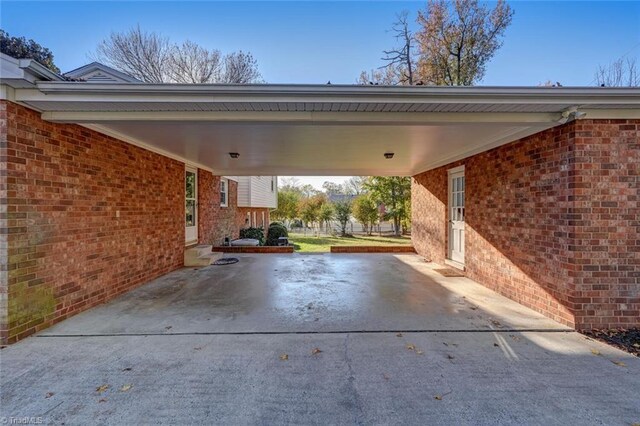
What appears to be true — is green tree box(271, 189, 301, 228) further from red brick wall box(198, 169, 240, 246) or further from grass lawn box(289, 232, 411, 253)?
red brick wall box(198, 169, 240, 246)

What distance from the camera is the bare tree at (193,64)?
49.3 feet

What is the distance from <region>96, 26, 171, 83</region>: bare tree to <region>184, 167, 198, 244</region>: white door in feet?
28.2

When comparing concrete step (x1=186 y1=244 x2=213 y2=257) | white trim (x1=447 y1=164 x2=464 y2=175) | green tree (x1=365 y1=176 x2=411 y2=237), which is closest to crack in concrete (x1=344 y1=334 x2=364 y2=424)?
white trim (x1=447 y1=164 x2=464 y2=175)

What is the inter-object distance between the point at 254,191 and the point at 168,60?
26.1 ft

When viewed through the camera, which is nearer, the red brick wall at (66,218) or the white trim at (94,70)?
the red brick wall at (66,218)

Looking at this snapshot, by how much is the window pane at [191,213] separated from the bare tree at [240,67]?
972 centimetres

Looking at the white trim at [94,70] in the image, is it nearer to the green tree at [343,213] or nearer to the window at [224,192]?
the window at [224,192]

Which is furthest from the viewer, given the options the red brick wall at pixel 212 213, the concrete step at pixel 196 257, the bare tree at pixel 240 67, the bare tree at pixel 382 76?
the bare tree at pixel 240 67

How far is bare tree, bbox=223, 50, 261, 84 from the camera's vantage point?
15633 mm

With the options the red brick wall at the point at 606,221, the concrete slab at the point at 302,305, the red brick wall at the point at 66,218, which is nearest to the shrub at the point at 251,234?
the concrete slab at the point at 302,305

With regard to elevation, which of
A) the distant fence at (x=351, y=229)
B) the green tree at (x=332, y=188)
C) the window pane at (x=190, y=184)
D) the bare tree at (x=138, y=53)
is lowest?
the distant fence at (x=351, y=229)

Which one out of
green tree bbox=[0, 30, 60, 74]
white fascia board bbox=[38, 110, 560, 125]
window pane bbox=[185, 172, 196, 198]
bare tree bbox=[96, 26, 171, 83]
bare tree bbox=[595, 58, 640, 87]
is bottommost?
window pane bbox=[185, 172, 196, 198]

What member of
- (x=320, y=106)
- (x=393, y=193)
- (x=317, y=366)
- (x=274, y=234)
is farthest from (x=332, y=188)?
(x=317, y=366)

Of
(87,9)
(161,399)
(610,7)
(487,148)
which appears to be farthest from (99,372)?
(610,7)
